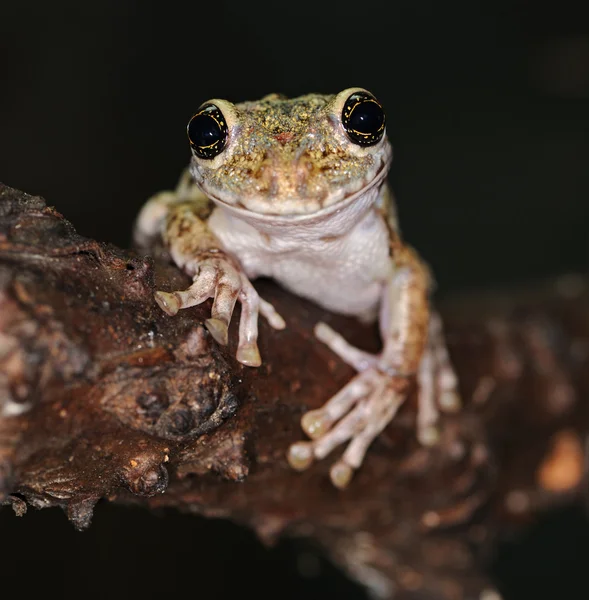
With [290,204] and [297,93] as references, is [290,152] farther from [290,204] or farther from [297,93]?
[297,93]

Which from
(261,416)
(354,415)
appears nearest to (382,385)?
(354,415)

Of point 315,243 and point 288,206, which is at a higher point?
point 288,206

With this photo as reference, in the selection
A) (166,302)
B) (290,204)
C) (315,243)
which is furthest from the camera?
(315,243)

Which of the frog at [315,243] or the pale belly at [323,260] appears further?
the pale belly at [323,260]

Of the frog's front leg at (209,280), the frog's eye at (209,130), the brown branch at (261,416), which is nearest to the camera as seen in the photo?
the brown branch at (261,416)

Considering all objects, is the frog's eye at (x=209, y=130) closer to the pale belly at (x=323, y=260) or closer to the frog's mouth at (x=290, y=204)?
the frog's mouth at (x=290, y=204)

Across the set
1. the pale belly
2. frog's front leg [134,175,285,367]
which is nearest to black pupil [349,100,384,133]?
the pale belly

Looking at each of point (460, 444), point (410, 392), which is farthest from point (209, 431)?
point (460, 444)

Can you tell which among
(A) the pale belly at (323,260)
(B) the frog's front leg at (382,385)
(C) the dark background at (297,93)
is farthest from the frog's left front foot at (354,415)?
(C) the dark background at (297,93)
